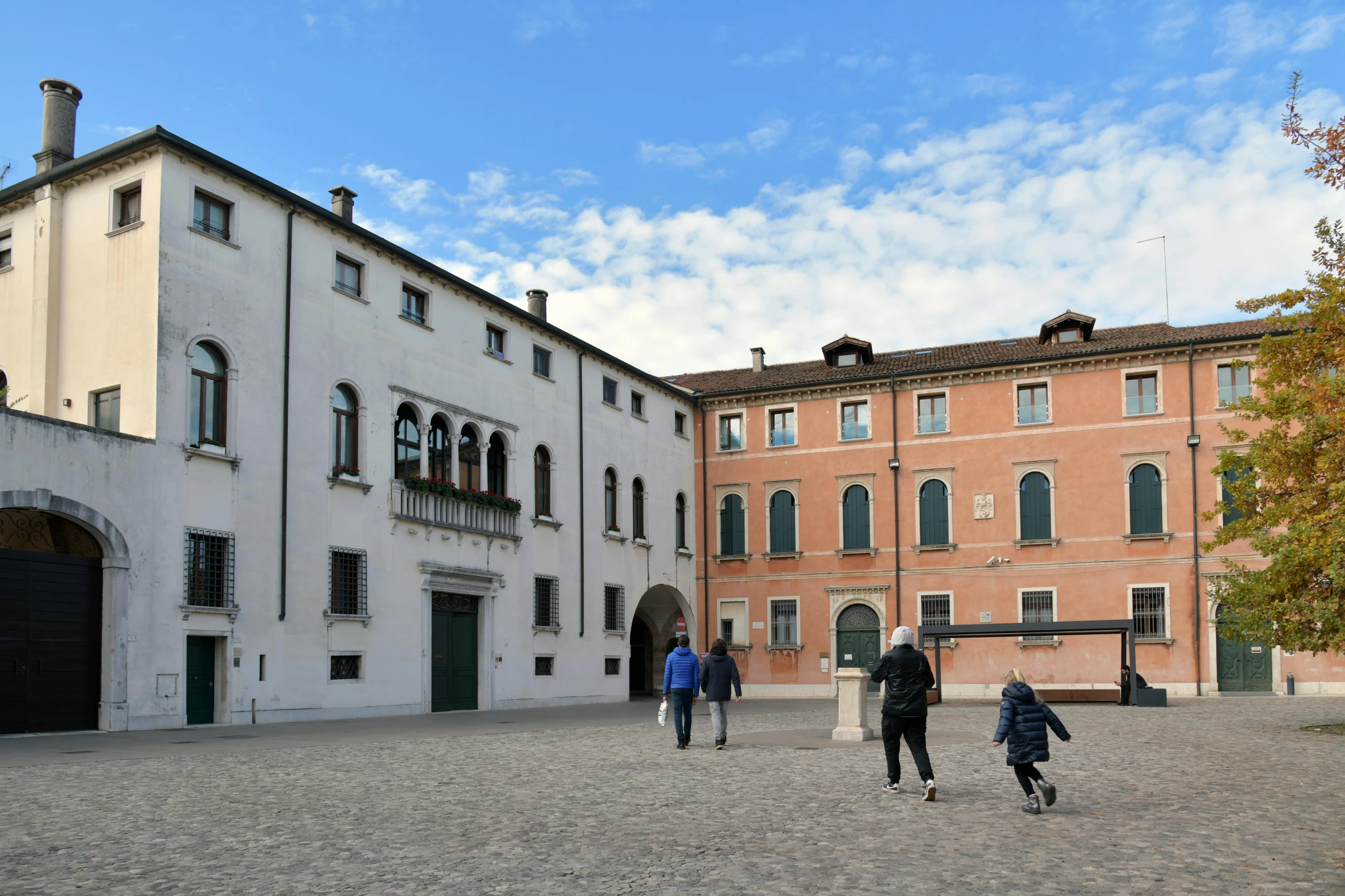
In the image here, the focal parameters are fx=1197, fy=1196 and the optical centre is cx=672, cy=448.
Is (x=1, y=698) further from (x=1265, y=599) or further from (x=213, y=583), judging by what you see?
(x=1265, y=599)

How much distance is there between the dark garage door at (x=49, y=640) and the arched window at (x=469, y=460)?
1034 centimetres

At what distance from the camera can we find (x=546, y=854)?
8.09 metres

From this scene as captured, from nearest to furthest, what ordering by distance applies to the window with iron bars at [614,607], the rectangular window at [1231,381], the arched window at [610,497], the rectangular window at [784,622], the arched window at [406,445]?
1. the arched window at [406,445]
2. the rectangular window at [1231,381]
3. the window with iron bars at [614,607]
4. the arched window at [610,497]
5. the rectangular window at [784,622]

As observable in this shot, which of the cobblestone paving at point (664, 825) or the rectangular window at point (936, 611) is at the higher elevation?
the rectangular window at point (936, 611)

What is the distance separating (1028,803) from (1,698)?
620 inches

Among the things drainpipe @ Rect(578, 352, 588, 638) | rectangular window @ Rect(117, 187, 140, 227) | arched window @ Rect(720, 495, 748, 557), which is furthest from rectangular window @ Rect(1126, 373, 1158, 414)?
rectangular window @ Rect(117, 187, 140, 227)

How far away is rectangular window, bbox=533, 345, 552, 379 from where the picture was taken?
1286 inches

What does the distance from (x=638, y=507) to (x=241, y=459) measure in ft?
56.0

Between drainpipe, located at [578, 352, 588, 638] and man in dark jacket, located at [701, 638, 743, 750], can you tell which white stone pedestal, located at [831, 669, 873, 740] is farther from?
drainpipe, located at [578, 352, 588, 638]

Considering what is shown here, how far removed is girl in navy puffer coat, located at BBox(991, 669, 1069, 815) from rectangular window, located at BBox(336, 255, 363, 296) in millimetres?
19268

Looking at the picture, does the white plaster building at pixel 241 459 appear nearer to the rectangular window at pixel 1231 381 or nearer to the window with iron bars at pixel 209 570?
the window with iron bars at pixel 209 570

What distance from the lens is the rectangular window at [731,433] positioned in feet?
136

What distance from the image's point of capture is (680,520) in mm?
40750

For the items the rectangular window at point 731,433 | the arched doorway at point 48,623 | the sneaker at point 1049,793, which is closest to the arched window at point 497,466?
the arched doorway at point 48,623
